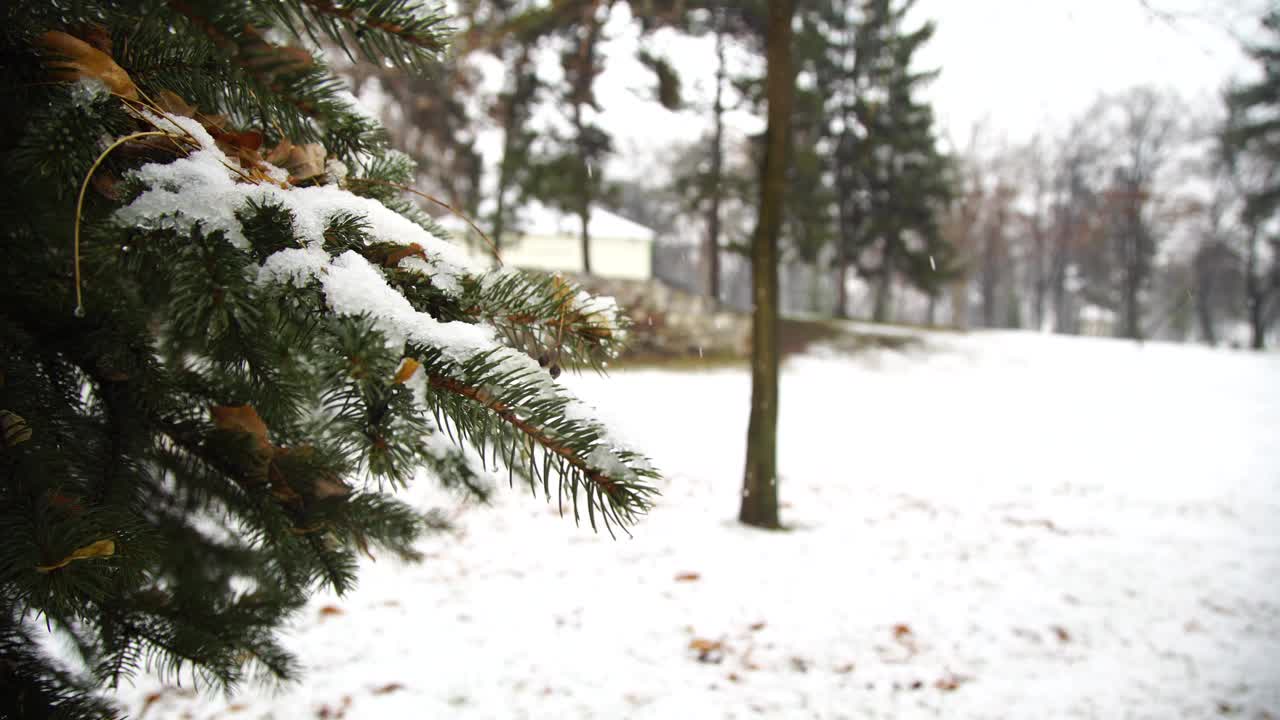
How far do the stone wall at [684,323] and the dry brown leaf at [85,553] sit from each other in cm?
1205

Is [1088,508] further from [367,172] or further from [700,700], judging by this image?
[367,172]

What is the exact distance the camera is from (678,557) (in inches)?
156

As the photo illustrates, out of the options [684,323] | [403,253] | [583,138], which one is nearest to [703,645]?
[403,253]

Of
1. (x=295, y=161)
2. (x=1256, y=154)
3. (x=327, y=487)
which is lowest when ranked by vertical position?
(x=327, y=487)

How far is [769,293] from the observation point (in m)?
4.64

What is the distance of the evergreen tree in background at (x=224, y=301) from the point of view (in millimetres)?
624

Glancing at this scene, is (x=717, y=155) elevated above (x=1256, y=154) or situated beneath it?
situated beneath

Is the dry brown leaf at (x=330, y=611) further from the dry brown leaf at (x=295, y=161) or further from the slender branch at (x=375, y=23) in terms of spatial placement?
the slender branch at (x=375, y=23)

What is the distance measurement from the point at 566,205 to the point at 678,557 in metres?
11.7

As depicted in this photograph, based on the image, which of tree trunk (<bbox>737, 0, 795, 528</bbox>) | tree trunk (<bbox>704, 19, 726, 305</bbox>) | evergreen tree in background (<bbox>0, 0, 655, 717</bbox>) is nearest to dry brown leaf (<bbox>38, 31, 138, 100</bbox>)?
evergreen tree in background (<bbox>0, 0, 655, 717</bbox>)

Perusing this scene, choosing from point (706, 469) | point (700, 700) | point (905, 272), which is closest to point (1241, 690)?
point (700, 700)

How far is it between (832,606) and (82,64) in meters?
3.60

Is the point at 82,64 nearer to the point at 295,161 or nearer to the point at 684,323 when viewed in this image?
the point at 295,161

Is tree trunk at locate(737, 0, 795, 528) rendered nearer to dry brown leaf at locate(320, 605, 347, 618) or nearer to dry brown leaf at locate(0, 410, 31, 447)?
dry brown leaf at locate(320, 605, 347, 618)
